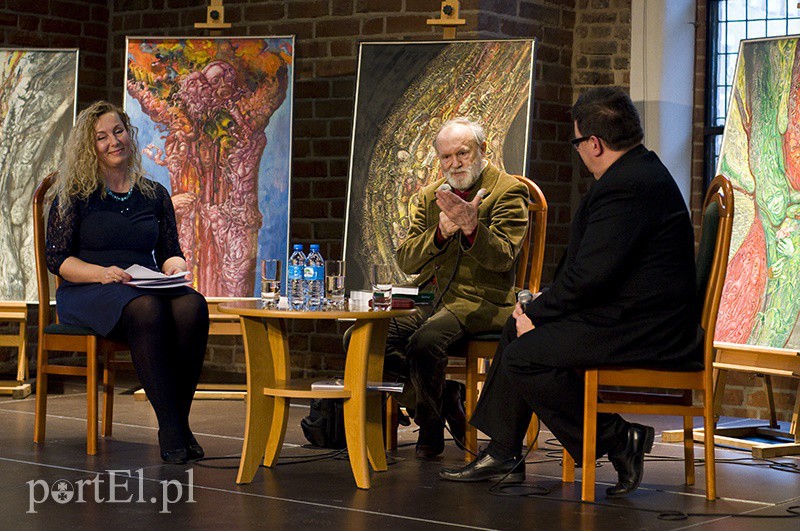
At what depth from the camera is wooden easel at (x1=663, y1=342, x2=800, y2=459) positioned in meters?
4.81

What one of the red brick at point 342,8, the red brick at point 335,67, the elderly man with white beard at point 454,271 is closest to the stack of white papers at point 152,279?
the elderly man with white beard at point 454,271

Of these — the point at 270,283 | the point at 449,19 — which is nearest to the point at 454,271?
the point at 270,283

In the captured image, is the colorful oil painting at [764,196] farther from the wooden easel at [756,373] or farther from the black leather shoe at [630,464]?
the black leather shoe at [630,464]

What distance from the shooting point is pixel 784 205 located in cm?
503

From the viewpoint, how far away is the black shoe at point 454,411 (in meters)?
4.64

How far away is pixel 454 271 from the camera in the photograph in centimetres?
454

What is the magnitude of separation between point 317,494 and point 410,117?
2.62 meters

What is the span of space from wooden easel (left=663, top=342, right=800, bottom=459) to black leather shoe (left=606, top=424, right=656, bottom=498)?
3.59 ft

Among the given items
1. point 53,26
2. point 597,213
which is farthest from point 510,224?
point 53,26

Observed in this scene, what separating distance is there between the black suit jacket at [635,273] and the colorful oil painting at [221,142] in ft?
9.15

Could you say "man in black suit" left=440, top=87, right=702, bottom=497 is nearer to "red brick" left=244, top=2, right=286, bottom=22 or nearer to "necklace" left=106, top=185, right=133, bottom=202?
"necklace" left=106, top=185, right=133, bottom=202

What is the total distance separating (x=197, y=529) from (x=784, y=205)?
290cm

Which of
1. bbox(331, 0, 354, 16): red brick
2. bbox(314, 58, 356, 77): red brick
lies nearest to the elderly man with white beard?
bbox(314, 58, 356, 77): red brick

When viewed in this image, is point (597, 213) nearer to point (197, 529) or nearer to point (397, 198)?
point (197, 529)
